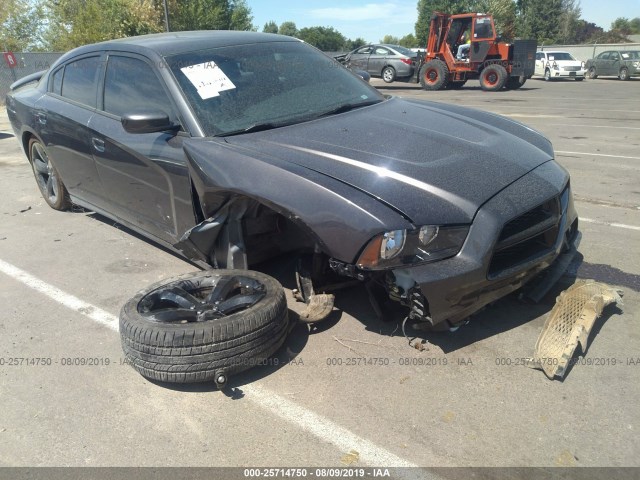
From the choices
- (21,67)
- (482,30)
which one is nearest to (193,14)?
(21,67)

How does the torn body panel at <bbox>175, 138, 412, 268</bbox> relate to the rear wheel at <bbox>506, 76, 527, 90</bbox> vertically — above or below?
above

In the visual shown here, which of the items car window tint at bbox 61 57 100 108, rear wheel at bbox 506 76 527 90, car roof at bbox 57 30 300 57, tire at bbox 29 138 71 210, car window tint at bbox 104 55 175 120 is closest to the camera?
car window tint at bbox 104 55 175 120

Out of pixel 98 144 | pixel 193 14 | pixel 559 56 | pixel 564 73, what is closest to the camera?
pixel 98 144

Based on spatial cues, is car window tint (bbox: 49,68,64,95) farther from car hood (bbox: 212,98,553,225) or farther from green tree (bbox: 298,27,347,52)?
green tree (bbox: 298,27,347,52)

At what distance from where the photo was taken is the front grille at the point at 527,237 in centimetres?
268

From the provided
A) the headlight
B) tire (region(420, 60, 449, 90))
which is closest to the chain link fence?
tire (region(420, 60, 449, 90))

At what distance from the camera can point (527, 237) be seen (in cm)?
277

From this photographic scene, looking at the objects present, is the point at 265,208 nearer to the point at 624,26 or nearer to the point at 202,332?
the point at 202,332

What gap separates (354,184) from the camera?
2.66 meters

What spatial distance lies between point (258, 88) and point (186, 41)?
2.55ft

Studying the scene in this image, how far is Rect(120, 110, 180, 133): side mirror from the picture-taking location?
10.8 ft

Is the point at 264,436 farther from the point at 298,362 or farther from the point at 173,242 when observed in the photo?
the point at 173,242

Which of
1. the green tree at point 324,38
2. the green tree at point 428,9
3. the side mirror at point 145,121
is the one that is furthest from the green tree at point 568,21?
the side mirror at point 145,121

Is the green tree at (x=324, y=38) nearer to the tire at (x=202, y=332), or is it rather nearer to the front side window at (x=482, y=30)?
the front side window at (x=482, y=30)
